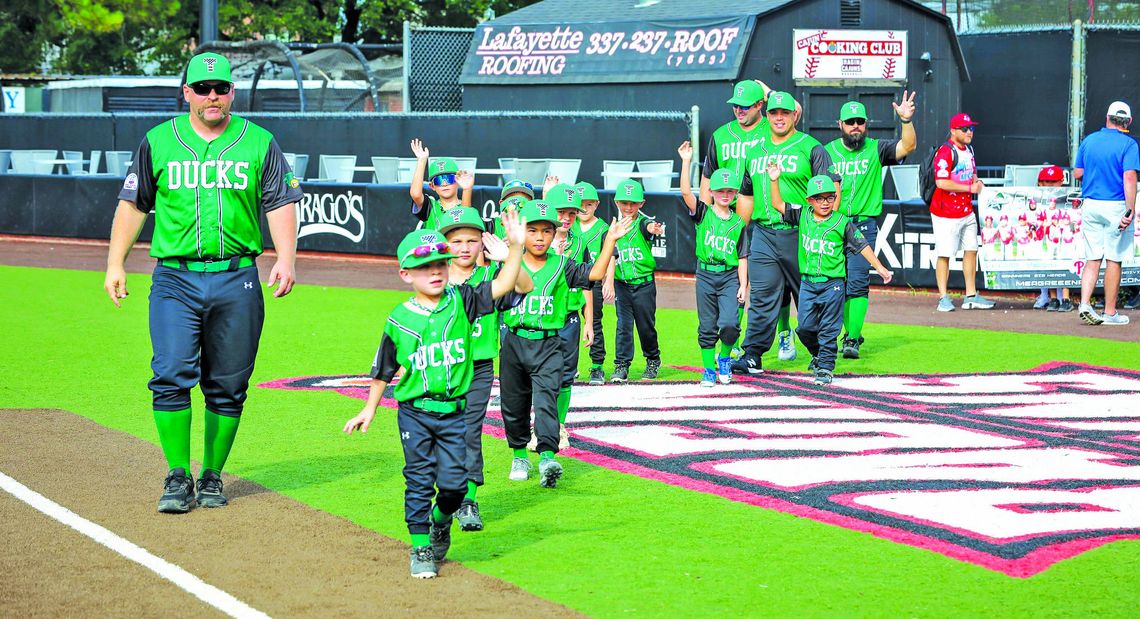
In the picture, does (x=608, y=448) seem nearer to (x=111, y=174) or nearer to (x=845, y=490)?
(x=845, y=490)

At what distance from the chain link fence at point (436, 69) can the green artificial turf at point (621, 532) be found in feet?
57.0

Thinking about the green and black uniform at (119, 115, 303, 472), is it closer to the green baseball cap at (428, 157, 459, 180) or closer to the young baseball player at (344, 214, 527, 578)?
the young baseball player at (344, 214, 527, 578)

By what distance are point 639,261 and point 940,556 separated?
18.2 feet

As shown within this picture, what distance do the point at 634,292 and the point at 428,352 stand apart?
5627 mm

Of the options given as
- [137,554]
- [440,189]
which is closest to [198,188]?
[137,554]

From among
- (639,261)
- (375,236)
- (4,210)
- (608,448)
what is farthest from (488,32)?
(608,448)

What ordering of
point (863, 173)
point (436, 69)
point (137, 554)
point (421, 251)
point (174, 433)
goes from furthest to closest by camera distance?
point (436, 69), point (863, 173), point (174, 433), point (137, 554), point (421, 251)

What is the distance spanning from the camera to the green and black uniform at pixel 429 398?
245 inches

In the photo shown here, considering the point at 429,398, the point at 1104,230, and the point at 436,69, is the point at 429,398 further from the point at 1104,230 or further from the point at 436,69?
the point at 436,69

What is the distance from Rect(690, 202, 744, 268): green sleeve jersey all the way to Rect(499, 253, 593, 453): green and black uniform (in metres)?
3.33

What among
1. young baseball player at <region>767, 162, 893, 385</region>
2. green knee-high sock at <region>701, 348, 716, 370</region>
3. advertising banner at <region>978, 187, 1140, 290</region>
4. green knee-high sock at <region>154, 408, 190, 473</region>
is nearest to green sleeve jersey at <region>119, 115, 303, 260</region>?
green knee-high sock at <region>154, 408, 190, 473</region>

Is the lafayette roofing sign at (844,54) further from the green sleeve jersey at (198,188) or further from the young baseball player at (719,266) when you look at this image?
the green sleeve jersey at (198,188)

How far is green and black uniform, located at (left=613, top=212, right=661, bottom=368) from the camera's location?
11.6 m

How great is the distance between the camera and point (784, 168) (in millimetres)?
11930
